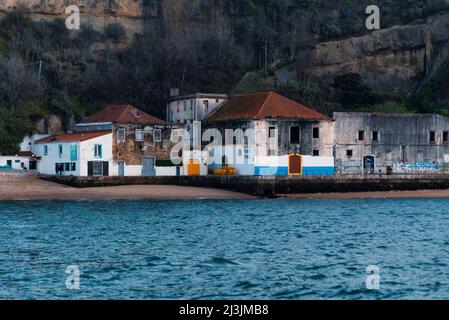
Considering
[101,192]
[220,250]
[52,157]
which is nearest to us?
[220,250]

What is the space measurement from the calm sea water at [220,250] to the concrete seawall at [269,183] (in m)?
6.73

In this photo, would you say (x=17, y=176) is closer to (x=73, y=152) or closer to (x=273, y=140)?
(x=73, y=152)

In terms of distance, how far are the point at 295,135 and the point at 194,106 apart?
10.0 m

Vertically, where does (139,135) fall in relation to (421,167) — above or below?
above

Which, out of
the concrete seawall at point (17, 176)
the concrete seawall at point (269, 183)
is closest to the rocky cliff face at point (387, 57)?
the concrete seawall at point (269, 183)

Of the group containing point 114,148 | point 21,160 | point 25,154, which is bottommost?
point 21,160

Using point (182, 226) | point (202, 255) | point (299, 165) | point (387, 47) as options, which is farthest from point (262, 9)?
point (202, 255)

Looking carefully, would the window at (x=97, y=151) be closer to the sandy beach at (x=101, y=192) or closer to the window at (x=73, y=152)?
the window at (x=73, y=152)

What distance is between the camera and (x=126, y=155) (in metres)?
77.2

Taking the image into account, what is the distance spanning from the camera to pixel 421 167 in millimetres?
82750

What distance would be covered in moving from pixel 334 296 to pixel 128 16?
80240mm

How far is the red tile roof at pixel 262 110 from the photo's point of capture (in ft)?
256

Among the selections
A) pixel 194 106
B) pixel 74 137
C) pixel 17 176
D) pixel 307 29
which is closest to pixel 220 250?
pixel 17 176
